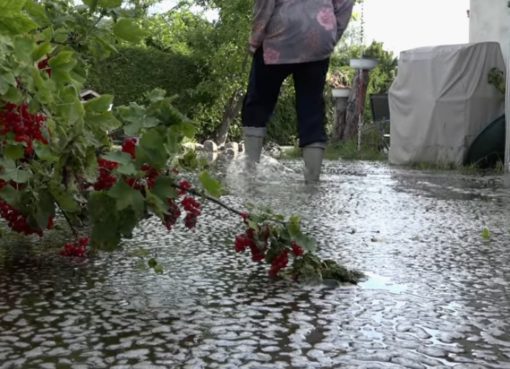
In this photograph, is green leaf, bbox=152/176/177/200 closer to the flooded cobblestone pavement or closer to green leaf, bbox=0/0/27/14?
the flooded cobblestone pavement

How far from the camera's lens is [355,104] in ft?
59.4

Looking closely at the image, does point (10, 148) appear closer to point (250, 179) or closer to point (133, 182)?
point (133, 182)

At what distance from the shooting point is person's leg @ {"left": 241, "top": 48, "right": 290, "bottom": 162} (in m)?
6.05

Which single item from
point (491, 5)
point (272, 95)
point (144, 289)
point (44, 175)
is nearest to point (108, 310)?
point (144, 289)

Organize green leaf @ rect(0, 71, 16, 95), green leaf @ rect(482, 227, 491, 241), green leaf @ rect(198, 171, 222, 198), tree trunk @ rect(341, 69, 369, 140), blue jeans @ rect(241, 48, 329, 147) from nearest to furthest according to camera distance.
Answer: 1. green leaf @ rect(0, 71, 16, 95)
2. green leaf @ rect(198, 171, 222, 198)
3. green leaf @ rect(482, 227, 491, 241)
4. blue jeans @ rect(241, 48, 329, 147)
5. tree trunk @ rect(341, 69, 369, 140)

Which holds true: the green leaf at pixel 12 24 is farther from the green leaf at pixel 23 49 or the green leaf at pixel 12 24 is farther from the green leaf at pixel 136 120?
the green leaf at pixel 136 120

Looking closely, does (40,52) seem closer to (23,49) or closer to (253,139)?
(23,49)

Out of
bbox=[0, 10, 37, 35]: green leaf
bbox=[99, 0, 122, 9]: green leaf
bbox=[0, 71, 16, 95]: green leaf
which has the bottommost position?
bbox=[0, 71, 16, 95]: green leaf

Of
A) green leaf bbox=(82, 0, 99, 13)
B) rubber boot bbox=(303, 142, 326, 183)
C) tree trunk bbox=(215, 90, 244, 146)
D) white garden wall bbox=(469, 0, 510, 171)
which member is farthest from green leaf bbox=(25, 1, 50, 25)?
tree trunk bbox=(215, 90, 244, 146)

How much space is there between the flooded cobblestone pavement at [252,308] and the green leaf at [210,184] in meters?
0.27

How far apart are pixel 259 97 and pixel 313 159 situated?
0.55 m

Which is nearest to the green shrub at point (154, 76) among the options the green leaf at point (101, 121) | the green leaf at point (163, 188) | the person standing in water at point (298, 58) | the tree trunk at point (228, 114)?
the tree trunk at point (228, 114)

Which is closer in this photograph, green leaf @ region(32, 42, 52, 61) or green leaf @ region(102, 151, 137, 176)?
green leaf @ region(102, 151, 137, 176)

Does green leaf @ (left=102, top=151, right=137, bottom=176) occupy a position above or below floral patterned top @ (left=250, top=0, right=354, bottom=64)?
below
